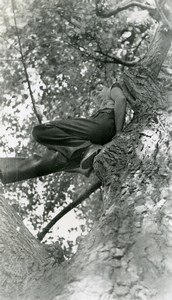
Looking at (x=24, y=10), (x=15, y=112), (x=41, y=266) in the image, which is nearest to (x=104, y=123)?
(x=41, y=266)

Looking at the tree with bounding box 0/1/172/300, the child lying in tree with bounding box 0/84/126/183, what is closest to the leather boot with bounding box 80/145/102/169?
the child lying in tree with bounding box 0/84/126/183

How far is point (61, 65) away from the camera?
6711 millimetres

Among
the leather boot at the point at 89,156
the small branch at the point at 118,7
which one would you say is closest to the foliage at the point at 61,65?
the small branch at the point at 118,7

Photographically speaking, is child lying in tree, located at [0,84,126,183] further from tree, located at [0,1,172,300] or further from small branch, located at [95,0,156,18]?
small branch, located at [95,0,156,18]

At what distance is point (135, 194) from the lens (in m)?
2.60

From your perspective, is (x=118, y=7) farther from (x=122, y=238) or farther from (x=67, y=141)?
(x=122, y=238)

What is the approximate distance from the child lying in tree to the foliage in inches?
86.6

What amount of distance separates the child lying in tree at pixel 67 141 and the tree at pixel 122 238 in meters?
0.28

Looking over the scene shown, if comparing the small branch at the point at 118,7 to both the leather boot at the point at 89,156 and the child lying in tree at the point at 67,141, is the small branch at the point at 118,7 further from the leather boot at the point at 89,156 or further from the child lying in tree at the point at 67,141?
the leather boot at the point at 89,156

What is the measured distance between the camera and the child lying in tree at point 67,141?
3689mm

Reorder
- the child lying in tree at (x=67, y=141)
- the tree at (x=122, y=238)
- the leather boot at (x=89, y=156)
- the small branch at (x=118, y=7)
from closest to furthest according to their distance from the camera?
the tree at (x=122, y=238) → the leather boot at (x=89, y=156) → the child lying in tree at (x=67, y=141) → the small branch at (x=118, y=7)

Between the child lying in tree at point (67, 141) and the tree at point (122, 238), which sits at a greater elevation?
the tree at point (122, 238)

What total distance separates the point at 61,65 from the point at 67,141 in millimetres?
3253

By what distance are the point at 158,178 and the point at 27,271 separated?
1069 mm
